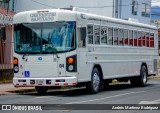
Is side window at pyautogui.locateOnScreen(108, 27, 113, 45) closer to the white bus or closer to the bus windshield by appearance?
the white bus

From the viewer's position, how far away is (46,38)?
18.1 m

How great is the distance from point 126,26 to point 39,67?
6438mm

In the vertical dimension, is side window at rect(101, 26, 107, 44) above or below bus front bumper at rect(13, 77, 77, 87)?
above

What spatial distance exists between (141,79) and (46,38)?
829 centimetres

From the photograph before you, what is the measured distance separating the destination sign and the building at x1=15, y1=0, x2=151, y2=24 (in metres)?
32.1

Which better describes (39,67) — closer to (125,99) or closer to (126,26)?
(125,99)

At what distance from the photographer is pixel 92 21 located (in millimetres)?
19438

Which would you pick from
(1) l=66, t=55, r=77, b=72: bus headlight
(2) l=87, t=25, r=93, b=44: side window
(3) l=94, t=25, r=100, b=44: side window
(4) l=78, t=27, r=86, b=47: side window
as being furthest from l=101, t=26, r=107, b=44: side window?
(1) l=66, t=55, r=77, b=72: bus headlight

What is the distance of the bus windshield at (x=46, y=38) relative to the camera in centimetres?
1792

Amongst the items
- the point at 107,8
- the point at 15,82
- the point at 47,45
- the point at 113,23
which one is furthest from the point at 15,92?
the point at 107,8

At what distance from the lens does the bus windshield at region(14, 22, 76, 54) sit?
1792 cm

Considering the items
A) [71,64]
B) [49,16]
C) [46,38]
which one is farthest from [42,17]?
[71,64]

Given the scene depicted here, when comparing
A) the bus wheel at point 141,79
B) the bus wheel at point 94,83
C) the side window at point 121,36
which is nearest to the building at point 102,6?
the bus wheel at point 141,79

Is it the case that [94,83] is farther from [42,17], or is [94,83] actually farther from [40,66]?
[42,17]
